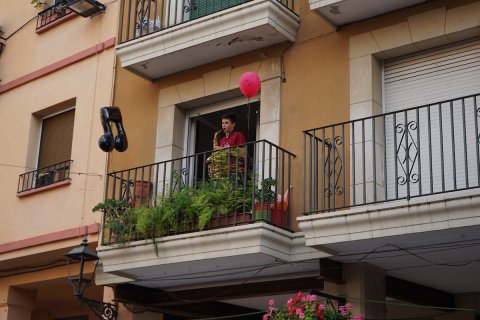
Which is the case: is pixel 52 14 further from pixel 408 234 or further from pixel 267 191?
pixel 408 234

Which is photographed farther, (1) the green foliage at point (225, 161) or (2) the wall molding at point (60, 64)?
(2) the wall molding at point (60, 64)

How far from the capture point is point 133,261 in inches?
469

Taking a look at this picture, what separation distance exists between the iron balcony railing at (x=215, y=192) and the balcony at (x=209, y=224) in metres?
0.01

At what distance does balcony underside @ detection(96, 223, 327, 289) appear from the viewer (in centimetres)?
1092

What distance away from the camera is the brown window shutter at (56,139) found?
14.9 m

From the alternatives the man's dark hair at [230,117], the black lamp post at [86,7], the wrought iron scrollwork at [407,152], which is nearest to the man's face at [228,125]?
the man's dark hair at [230,117]

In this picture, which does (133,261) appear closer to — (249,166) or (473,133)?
(249,166)

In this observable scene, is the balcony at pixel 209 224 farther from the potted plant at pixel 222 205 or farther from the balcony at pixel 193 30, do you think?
the balcony at pixel 193 30

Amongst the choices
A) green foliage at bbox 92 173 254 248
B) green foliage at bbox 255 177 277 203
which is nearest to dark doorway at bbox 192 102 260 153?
green foliage at bbox 92 173 254 248

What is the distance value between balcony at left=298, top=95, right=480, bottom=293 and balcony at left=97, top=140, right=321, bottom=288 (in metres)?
0.52

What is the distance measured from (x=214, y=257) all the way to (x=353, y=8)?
366 centimetres

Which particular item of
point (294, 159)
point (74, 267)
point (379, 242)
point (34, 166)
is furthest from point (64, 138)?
point (379, 242)

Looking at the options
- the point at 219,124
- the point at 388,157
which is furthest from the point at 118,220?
the point at 388,157

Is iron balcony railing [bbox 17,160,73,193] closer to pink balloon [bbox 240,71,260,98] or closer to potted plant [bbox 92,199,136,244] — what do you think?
potted plant [bbox 92,199,136,244]
